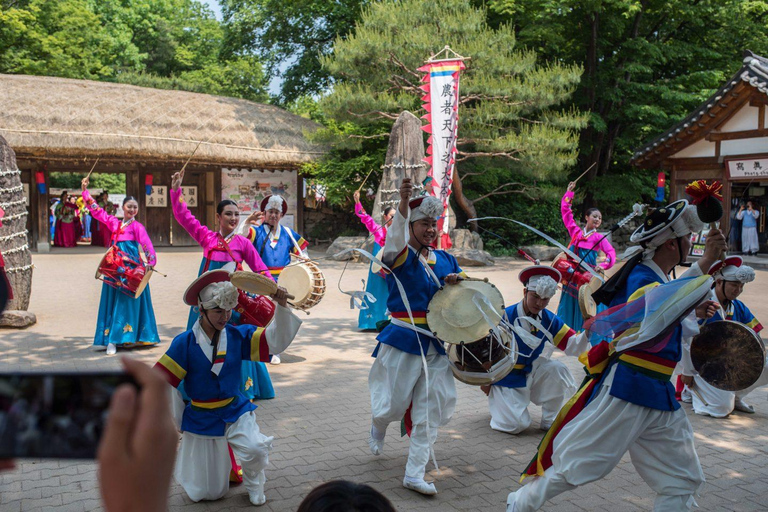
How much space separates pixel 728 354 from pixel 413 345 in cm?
186

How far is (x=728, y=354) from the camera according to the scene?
4008 millimetres

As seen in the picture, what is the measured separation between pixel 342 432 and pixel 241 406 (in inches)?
51.9

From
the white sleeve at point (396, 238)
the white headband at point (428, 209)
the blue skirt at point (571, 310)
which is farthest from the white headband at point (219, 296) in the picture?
the blue skirt at point (571, 310)

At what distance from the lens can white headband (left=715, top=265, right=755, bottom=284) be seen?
5.50 m

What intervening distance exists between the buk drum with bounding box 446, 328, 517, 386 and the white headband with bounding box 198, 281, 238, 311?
1431 mm

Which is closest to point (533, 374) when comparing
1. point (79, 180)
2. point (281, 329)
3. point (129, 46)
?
point (281, 329)

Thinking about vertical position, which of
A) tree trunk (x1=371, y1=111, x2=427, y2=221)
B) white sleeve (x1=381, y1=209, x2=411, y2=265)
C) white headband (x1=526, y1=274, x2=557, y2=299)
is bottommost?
white headband (x1=526, y1=274, x2=557, y2=299)

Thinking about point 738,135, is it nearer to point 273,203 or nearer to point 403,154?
point 403,154

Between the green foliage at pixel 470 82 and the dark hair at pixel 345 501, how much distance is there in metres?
15.2

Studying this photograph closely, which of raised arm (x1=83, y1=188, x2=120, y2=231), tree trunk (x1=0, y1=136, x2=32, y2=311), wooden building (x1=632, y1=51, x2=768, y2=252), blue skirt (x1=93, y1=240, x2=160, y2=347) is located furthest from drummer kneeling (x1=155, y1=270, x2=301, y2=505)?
wooden building (x1=632, y1=51, x2=768, y2=252)

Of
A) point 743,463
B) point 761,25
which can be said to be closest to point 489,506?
point 743,463

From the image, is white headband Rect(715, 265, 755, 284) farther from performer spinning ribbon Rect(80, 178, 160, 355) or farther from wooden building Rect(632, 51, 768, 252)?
wooden building Rect(632, 51, 768, 252)

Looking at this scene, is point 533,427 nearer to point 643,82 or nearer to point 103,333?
point 103,333

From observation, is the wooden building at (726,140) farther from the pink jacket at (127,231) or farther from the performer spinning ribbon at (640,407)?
the performer spinning ribbon at (640,407)
